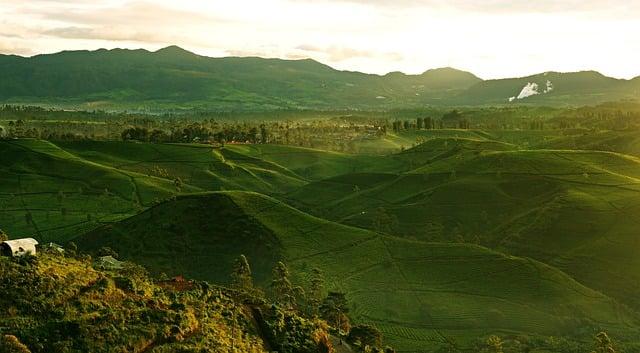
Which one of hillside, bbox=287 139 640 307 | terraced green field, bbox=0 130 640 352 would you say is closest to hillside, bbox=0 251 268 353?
terraced green field, bbox=0 130 640 352

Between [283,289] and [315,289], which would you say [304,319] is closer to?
[283,289]

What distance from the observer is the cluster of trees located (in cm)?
5256

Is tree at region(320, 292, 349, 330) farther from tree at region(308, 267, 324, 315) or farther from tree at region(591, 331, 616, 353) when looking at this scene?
tree at region(591, 331, 616, 353)

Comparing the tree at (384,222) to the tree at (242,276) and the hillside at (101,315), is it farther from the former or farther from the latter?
the hillside at (101,315)

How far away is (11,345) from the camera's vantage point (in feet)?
121

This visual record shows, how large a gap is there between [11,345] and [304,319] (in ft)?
85.5

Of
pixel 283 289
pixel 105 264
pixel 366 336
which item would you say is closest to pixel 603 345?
pixel 366 336

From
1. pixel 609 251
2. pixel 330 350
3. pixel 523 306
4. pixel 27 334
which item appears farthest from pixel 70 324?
pixel 609 251

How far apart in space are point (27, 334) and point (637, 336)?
325 feet

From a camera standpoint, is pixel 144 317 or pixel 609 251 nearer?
pixel 144 317

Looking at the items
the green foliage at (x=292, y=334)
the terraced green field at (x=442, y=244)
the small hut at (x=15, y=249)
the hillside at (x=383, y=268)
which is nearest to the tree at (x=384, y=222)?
the terraced green field at (x=442, y=244)

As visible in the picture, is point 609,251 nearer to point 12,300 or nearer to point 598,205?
point 598,205

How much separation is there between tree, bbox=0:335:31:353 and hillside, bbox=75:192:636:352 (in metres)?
73.4

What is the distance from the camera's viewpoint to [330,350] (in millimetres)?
55219
